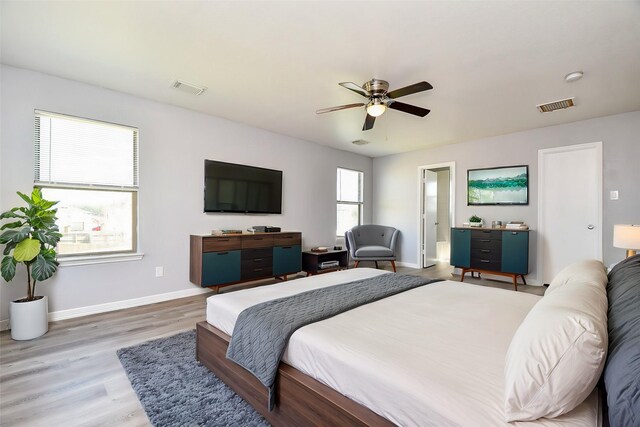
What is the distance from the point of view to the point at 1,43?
2.42 metres

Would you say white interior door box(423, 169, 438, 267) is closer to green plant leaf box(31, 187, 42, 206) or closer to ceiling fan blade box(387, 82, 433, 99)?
ceiling fan blade box(387, 82, 433, 99)

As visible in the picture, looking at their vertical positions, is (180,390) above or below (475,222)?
below

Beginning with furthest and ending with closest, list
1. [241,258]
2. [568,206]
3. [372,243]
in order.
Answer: [372,243] → [568,206] → [241,258]

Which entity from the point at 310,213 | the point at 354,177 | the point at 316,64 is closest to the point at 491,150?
the point at 354,177

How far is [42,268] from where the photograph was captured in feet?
8.50

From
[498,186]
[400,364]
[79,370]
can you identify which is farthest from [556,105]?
[79,370]

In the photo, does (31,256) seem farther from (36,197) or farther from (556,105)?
(556,105)

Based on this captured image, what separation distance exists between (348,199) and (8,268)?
5.11m

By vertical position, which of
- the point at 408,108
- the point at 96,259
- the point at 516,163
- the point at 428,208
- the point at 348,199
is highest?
the point at 408,108

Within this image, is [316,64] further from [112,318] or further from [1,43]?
[112,318]

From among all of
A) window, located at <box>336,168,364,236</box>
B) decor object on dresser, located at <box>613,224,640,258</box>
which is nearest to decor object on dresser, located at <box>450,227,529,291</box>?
decor object on dresser, located at <box>613,224,640,258</box>

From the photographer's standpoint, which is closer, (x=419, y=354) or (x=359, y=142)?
(x=419, y=354)

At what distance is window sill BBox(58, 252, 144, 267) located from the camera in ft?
10.00

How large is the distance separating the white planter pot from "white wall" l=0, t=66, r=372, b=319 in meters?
0.39
